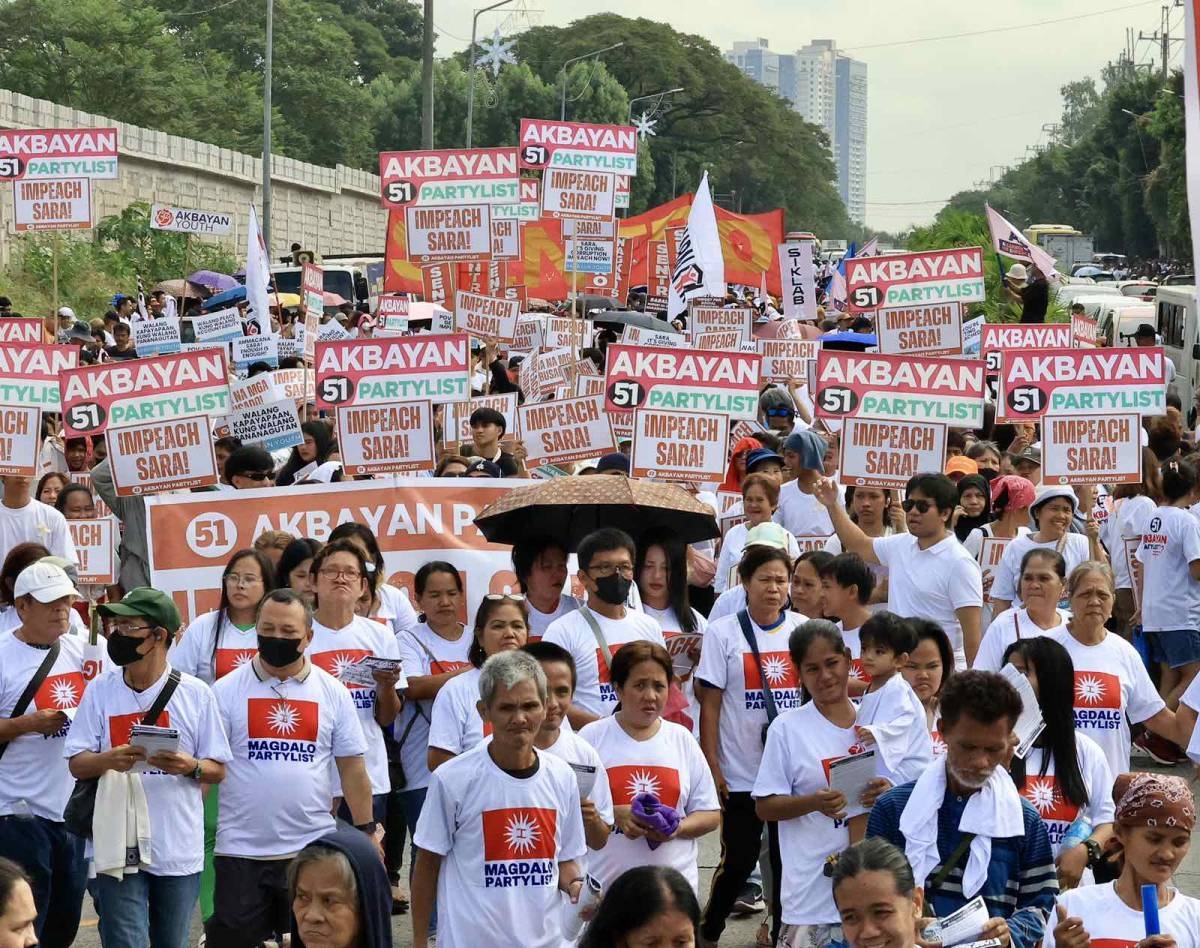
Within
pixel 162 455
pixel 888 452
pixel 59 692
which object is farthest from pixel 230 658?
pixel 888 452

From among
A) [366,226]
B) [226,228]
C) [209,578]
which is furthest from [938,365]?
[366,226]

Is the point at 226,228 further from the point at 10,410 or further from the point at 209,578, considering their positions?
the point at 209,578

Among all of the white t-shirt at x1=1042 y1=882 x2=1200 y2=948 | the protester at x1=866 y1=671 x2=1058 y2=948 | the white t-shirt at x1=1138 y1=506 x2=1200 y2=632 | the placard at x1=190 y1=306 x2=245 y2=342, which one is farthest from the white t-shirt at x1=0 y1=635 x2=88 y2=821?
the placard at x1=190 y1=306 x2=245 y2=342

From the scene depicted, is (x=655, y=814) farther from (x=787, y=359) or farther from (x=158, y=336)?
(x=158, y=336)

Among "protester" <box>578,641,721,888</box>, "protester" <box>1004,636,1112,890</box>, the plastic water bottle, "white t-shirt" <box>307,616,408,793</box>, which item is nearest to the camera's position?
the plastic water bottle

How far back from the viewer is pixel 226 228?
23.2 meters

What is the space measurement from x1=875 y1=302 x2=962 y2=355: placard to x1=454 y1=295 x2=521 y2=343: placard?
3265 millimetres

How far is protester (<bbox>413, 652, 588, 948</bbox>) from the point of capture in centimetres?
561

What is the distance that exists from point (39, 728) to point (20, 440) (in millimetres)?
4137

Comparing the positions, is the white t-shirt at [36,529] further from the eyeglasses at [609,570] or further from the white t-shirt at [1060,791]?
the white t-shirt at [1060,791]

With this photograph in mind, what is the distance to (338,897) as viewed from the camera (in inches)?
168

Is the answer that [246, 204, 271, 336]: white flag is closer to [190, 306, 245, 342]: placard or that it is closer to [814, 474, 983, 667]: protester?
[190, 306, 245, 342]: placard

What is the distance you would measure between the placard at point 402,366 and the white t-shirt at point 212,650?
163 inches

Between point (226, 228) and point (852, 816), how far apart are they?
17949mm
